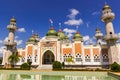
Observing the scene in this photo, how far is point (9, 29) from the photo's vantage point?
39.9 metres

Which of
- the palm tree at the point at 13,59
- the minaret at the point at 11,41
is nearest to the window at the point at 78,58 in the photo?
the palm tree at the point at 13,59

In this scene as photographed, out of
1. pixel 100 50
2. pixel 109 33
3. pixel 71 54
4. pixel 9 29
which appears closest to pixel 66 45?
pixel 71 54

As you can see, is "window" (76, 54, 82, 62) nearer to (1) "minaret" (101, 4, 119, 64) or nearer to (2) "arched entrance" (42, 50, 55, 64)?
(1) "minaret" (101, 4, 119, 64)

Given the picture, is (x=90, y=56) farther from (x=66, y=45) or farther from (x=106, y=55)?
(x=66, y=45)

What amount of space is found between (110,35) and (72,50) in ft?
33.3

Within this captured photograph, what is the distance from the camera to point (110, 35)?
30.3 m

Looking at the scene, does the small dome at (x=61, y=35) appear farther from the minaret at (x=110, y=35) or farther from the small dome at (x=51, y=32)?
the minaret at (x=110, y=35)

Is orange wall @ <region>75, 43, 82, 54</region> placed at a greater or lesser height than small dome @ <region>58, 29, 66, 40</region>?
lesser

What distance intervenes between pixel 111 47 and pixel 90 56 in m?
6.21

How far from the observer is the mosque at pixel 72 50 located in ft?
103

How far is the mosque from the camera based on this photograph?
3136 centimetres

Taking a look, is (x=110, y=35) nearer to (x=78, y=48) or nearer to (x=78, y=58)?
(x=78, y=48)

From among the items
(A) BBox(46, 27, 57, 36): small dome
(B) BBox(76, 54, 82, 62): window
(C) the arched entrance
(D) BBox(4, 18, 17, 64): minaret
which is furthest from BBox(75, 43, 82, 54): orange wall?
(D) BBox(4, 18, 17, 64): minaret

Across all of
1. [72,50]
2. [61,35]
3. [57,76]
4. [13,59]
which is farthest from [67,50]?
[57,76]
